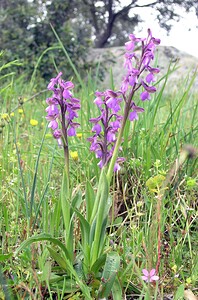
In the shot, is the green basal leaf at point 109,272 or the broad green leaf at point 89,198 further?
the broad green leaf at point 89,198

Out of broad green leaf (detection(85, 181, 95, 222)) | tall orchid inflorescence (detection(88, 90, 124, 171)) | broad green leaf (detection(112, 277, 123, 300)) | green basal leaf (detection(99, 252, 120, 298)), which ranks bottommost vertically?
broad green leaf (detection(112, 277, 123, 300))

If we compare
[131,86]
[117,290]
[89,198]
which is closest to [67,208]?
[89,198]

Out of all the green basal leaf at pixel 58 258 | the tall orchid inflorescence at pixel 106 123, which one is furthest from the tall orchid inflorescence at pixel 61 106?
the green basal leaf at pixel 58 258

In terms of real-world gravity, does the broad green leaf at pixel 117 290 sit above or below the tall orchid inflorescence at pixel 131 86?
below

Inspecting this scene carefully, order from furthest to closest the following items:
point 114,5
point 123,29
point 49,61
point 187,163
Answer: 1. point 123,29
2. point 114,5
3. point 49,61
4. point 187,163

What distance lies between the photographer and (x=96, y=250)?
40.2 inches

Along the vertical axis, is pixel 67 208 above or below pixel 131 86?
below

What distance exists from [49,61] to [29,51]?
0.51m

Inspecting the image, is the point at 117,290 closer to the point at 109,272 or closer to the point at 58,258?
the point at 109,272

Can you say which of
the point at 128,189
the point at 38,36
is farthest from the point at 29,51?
the point at 128,189

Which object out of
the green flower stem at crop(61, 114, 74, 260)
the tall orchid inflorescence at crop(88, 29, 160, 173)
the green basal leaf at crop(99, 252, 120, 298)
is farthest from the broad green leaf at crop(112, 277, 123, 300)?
the tall orchid inflorescence at crop(88, 29, 160, 173)

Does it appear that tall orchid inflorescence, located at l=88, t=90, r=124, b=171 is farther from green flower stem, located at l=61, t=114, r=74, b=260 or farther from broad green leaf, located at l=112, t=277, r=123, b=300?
broad green leaf, located at l=112, t=277, r=123, b=300

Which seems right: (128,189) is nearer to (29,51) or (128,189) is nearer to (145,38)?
(145,38)

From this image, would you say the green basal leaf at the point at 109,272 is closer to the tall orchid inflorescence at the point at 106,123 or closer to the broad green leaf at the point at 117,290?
the broad green leaf at the point at 117,290
